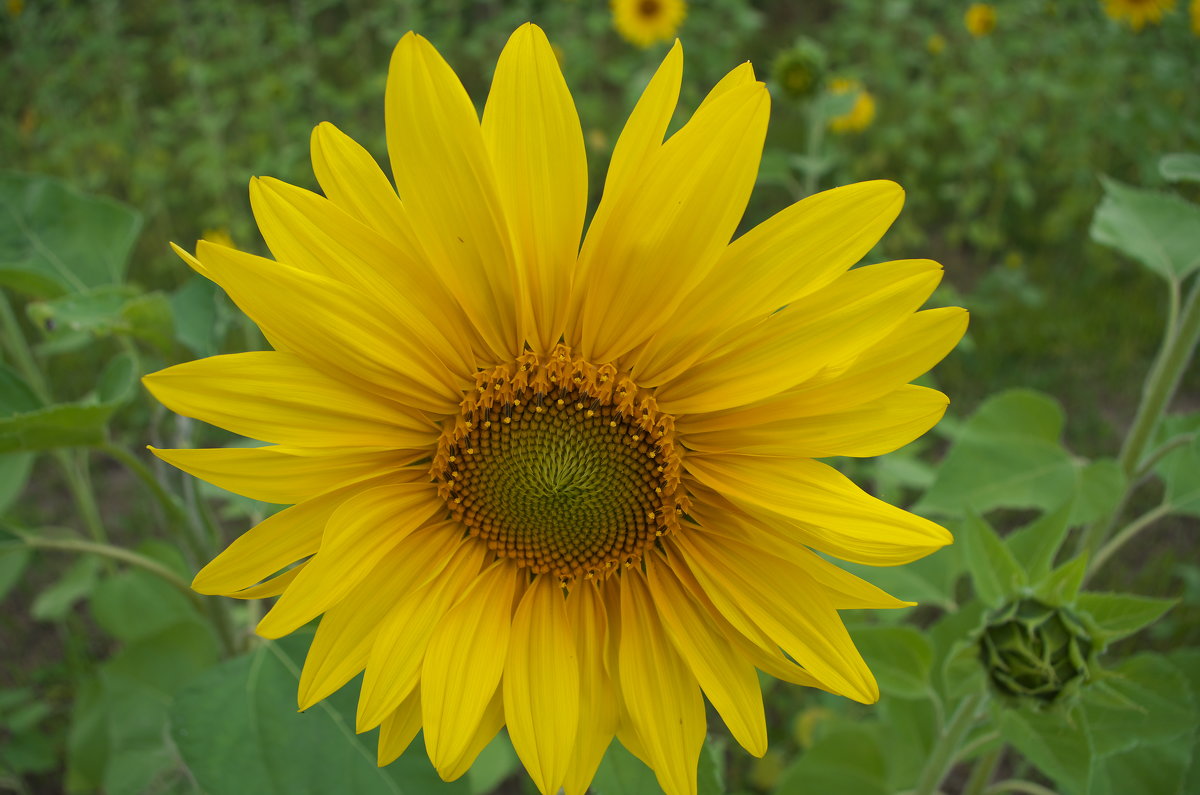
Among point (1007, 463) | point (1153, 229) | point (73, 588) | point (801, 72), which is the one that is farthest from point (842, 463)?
point (73, 588)

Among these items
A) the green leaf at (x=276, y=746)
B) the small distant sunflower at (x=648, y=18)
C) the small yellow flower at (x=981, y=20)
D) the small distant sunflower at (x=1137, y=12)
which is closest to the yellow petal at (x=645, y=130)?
the green leaf at (x=276, y=746)

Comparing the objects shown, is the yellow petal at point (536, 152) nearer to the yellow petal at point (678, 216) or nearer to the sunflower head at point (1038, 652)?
the yellow petal at point (678, 216)

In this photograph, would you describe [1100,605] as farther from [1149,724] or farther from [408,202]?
[408,202]

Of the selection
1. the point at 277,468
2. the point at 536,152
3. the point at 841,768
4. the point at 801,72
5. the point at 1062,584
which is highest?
the point at 536,152

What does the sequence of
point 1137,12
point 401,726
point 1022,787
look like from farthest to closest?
1. point 1137,12
2. point 1022,787
3. point 401,726

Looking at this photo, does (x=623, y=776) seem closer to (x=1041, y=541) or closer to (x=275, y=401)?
(x=275, y=401)

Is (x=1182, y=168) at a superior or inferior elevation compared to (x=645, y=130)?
inferior

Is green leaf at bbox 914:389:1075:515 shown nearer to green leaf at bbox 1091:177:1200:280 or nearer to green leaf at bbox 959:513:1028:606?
green leaf at bbox 959:513:1028:606
